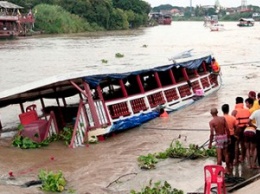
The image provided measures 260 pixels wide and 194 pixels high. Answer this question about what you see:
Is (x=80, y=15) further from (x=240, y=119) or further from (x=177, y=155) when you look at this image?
(x=240, y=119)

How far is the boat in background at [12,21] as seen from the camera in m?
64.6

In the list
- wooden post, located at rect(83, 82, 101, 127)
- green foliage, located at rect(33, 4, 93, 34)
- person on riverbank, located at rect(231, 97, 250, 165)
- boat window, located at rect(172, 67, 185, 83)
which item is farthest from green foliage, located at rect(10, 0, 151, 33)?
person on riverbank, located at rect(231, 97, 250, 165)

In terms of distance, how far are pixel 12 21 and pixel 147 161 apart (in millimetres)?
61684

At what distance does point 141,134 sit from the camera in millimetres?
13984

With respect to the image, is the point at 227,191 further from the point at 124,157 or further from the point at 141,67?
the point at 141,67

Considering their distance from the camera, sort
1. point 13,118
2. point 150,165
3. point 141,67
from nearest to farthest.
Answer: point 150,165 < point 141,67 < point 13,118

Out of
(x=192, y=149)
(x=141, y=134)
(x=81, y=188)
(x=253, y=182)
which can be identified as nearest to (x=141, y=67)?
(x=141, y=134)

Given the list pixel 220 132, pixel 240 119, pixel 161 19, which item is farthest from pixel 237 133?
pixel 161 19

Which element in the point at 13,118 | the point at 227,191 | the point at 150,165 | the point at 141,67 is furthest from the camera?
the point at 13,118

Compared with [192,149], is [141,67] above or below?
above

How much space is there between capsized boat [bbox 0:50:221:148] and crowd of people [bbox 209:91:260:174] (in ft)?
15.7

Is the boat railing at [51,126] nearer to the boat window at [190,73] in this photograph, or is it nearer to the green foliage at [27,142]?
the green foliage at [27,142]

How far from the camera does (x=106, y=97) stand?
54.5 feet

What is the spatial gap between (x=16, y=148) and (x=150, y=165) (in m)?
4.22
